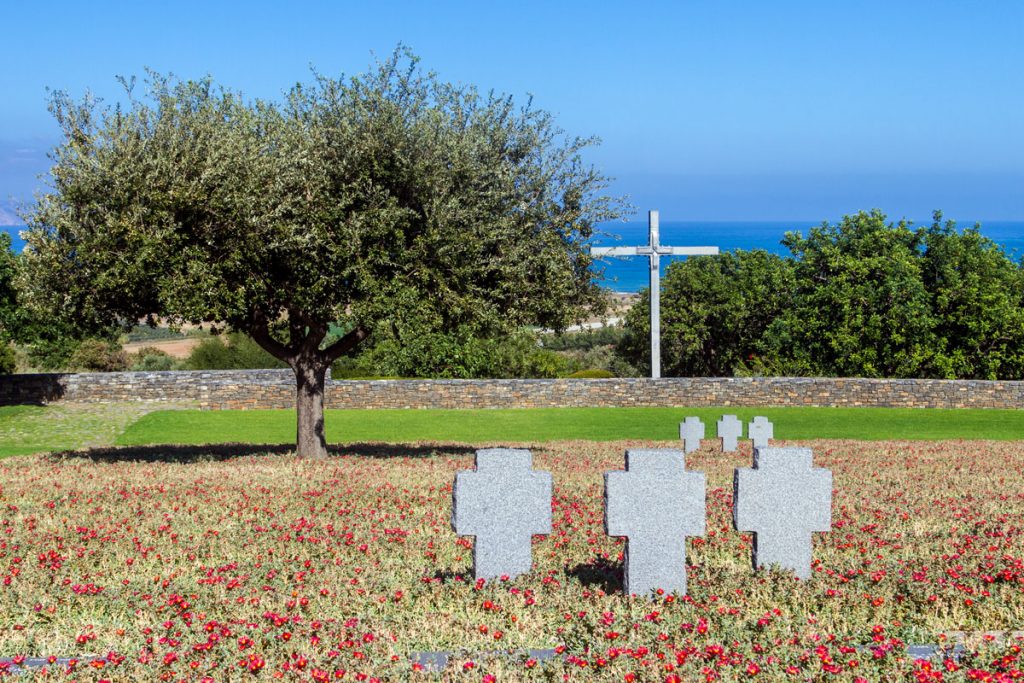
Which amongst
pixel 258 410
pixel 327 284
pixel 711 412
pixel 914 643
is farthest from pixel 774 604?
pixel 258 410

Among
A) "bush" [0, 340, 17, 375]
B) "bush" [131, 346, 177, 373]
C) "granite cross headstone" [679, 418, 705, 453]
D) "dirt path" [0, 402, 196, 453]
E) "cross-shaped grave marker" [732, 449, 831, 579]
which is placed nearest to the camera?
"cross-shaped grave marker" [732, 449, 831, 579]

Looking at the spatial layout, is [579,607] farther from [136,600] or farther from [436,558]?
[136,600]

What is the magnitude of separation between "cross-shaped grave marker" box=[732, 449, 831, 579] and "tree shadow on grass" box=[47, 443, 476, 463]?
1357 centimetres

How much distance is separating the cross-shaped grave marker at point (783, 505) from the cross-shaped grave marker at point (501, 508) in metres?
1.69

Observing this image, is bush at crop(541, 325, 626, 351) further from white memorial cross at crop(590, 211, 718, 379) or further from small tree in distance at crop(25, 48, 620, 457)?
small tree in distance at crop(25, 48, 620, 457)

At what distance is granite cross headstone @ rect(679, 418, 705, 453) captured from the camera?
2475 cm

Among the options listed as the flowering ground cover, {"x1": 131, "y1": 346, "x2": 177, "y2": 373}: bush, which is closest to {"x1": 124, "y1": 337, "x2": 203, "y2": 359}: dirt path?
{"x1": 131, "y1": 346, "x2": 177, "y2": 373}: bush

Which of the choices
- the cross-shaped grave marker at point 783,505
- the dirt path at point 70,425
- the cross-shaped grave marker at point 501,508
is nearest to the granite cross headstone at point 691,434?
the dirt path at point 70,425

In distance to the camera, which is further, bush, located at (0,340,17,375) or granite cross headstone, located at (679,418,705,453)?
bush, located at (0,340,17,375)

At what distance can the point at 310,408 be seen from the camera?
22375mm

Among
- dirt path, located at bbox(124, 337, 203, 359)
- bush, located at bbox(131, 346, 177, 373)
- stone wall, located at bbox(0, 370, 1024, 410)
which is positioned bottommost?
stone wall, located at bbox(0, 370, 1024, 410)

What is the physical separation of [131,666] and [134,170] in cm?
1281

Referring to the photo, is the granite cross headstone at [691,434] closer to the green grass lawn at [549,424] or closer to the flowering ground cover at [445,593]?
the green grass lawn at [549,424]

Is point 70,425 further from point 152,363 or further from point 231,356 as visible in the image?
point 152,363
